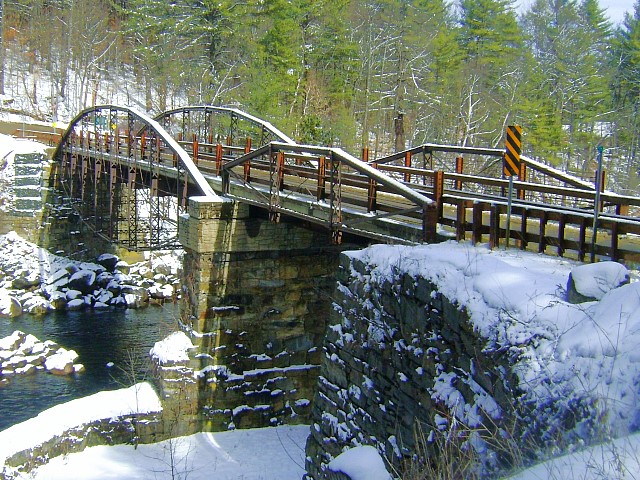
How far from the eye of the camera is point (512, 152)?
11.0m

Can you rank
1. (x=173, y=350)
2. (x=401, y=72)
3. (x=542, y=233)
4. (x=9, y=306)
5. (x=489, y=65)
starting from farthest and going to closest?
(x=489, y=65)
(x=401, y=72)
(x=9, y=306)
(x=173, y=350)
(x=542, y=233)

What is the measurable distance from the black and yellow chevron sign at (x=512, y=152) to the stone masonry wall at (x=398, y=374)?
9.31 feet

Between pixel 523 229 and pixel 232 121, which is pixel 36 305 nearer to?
pixel 232 121

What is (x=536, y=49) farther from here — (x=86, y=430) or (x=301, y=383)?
(x=86, y=430)

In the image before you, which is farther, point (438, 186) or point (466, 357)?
point (438, 186)

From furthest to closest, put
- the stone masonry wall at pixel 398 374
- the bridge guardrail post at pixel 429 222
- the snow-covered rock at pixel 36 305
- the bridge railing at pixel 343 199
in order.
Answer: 1. the snow-covered rock at pixel 36 305
2. the bridge railing at pixel 343 199
3. the bridge guardrail post at pixel 429 222
4. the stone masonry wall at pixel 398 374

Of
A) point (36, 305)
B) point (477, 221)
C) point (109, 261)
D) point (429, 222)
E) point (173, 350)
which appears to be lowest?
point (36, 305)

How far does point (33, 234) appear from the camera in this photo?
34.5 m

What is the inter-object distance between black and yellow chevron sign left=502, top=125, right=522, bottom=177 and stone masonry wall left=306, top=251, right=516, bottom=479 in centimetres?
284

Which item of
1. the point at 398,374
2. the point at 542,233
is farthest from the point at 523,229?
the point at 398,374

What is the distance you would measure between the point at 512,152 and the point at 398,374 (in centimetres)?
416

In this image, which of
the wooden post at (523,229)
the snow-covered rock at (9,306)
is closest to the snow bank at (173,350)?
the wooden post at (523,229)

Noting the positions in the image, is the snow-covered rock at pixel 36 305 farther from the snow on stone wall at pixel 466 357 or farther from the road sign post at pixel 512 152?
the road sign post at pixel 512 152

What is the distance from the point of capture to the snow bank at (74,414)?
1492 centimetres
